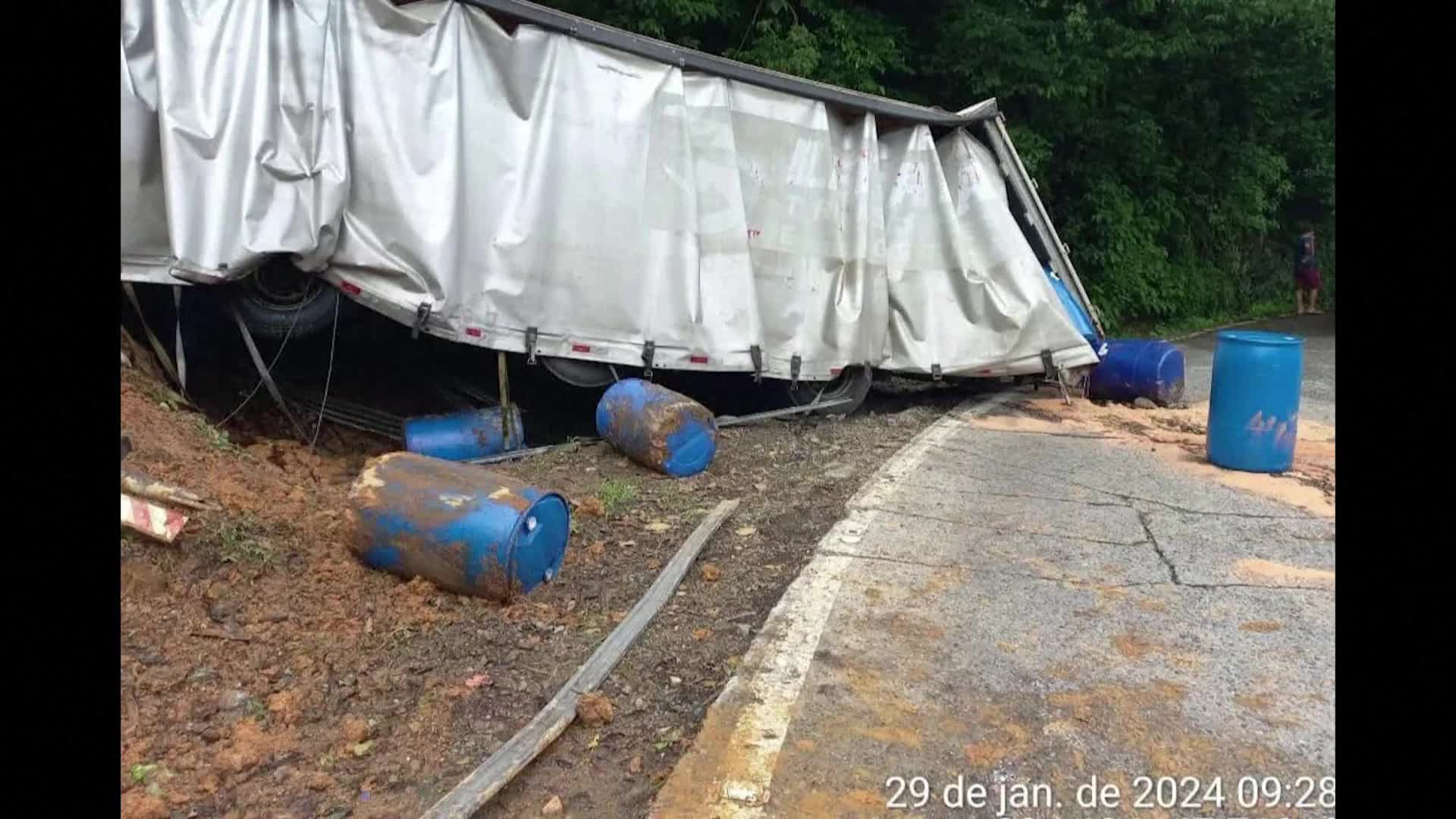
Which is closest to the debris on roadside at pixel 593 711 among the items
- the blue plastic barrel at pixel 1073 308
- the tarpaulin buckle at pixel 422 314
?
the tarpaulin buckle at pixel 422 314

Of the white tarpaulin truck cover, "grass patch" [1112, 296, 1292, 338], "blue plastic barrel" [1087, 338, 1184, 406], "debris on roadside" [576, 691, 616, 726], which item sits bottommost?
"debris on roadside" [576, 691, 616, 726]

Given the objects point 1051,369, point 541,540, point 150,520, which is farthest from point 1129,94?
point 150,520

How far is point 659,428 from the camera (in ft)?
20.1

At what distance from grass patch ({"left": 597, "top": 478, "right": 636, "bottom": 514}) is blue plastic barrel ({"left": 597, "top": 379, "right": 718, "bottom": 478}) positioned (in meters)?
0.30

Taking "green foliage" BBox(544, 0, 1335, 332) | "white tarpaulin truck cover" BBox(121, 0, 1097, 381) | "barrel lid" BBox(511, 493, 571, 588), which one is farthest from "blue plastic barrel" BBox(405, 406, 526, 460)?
"green foliage" BBox(544, 0, 1335, 332)

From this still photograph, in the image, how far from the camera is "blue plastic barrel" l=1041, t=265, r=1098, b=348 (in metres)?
9.21

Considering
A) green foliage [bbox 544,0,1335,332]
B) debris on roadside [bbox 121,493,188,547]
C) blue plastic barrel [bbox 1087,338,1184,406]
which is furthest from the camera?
green foliage [bbox 544,0,1335,332]

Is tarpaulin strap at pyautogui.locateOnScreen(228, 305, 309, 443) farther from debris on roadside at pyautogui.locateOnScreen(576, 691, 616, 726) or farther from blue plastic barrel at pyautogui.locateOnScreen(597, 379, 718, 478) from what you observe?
debris on roadside at pyautogui.locateOnScreen(576, 691, 616, 726)

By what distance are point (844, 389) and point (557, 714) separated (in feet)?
19.2

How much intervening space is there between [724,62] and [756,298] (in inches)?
72.5

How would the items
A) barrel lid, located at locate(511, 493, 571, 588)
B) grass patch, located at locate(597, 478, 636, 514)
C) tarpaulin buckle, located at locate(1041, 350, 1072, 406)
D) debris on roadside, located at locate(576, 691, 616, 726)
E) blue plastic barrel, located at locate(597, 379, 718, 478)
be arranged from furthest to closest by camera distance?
1. tarpaulin buckle, located at locate(1041, 350, 1072, 406)
2. blue plastic barrel, located at locate(597, 379, 718, 478)
3. grass patch, located at locate(597, 478, 636, 514)
4. barrel lid, located at locate(511, 493, 571, 588)
5. debris on roadside, located at locate(576, 691, 616, 726)

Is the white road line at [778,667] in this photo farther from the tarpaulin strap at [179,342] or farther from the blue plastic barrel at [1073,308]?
the blue plastic barrel at [1073,308]

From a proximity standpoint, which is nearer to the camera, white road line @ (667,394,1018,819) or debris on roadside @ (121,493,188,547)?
white road line @ (667,394,1018,819)

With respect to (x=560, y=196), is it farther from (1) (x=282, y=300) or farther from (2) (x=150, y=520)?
(2) (x=150, y=520)
